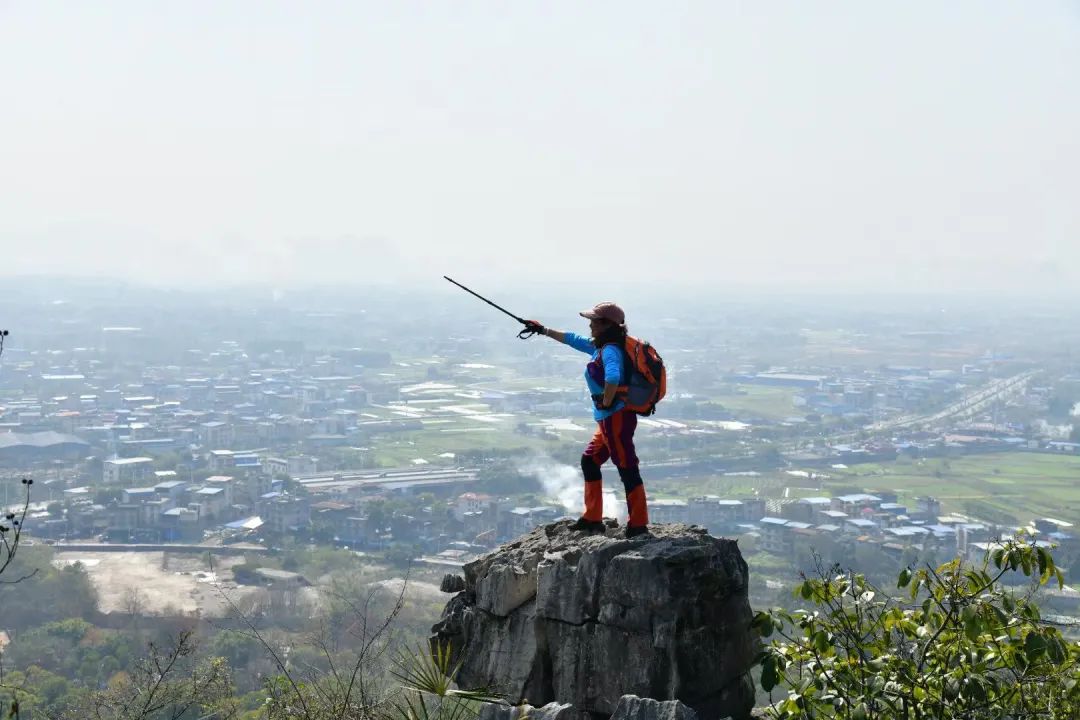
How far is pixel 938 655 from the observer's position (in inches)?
211

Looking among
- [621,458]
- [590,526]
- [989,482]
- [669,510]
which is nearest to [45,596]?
[669,510]

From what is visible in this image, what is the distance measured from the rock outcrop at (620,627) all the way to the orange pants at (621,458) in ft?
0.51

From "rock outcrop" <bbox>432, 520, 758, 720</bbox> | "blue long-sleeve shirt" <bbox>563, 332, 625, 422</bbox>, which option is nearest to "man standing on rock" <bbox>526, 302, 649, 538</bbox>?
"blue long-sleeve shirt" <bbox>563, 332, 625, 422</bbox>

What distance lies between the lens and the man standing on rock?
6629 mm

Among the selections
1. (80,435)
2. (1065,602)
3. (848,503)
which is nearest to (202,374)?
(80,435)

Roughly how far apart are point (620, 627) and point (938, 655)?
58.7 inches

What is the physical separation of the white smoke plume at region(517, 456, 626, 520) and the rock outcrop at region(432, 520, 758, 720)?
32.9 metres

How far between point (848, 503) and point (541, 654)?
1552 inches

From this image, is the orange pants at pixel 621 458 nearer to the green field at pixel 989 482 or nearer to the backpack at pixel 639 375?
the backpack at pixel 639 375

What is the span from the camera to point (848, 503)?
1746 inches

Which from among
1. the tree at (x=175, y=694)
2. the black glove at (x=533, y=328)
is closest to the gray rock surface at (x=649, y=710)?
the black glove at (x=533, y=328)

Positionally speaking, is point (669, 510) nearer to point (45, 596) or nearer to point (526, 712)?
point (45, 596)

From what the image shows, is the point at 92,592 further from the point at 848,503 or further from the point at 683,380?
the point at 683,380

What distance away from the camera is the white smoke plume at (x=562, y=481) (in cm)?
4325
